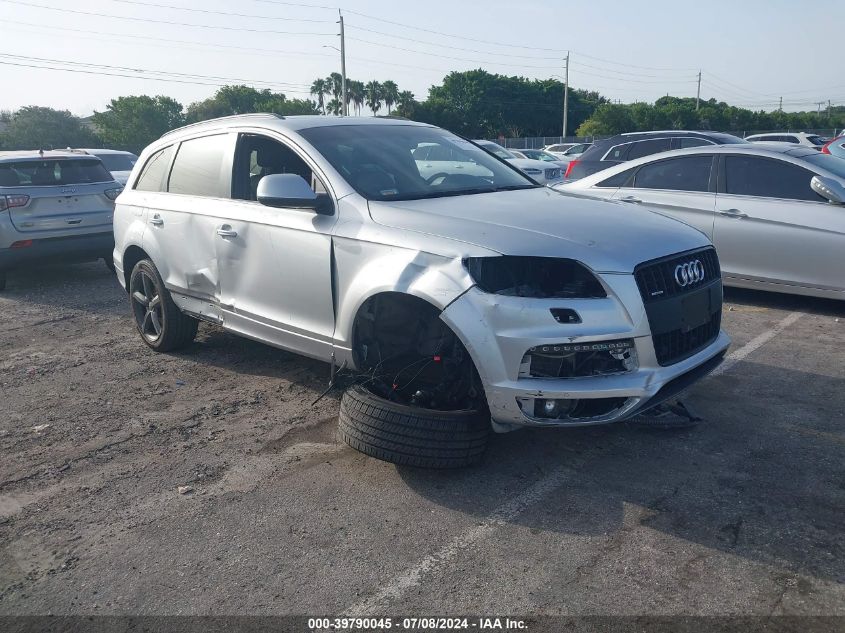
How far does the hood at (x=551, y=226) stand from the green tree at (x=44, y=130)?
180 feet

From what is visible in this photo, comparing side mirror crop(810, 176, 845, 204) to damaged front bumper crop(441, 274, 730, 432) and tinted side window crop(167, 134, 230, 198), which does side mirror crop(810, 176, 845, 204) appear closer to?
damaged front bumper crop(441, 274, 730, 432)

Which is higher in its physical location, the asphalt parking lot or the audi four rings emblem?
the audi four rings emblem

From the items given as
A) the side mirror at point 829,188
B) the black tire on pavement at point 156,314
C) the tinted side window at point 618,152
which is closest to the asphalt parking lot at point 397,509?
the black tire on pavement at point 156,314

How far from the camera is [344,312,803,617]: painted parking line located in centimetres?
296

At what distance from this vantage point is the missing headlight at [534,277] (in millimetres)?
3670

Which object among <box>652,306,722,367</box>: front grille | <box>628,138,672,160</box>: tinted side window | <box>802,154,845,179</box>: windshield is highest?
<box>628,138,672,160</box>: tinted side window

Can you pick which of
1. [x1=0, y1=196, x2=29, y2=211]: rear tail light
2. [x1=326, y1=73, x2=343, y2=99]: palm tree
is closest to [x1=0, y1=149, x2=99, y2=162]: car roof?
[x1=0, y1=196, x2=29, y2=211]: rear tail light

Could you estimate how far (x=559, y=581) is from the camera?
3049 millimetres

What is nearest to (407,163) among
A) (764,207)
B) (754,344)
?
(754,344)

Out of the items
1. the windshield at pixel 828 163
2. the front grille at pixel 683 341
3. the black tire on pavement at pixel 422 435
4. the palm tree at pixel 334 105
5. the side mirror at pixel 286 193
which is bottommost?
the black tire on pavement at pixel 422 435

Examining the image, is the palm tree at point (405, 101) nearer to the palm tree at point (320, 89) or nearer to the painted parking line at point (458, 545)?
the palm tree at point (320, 89)

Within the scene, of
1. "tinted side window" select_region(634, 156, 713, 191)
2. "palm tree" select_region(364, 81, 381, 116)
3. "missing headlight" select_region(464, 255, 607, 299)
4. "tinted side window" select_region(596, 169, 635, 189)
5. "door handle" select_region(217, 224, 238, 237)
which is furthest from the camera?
"palm tree" select_region(364, 81, 381, 116)

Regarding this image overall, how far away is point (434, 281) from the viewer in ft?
12.3

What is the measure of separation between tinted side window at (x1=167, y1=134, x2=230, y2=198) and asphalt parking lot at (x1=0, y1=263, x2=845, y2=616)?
4.68 feet
